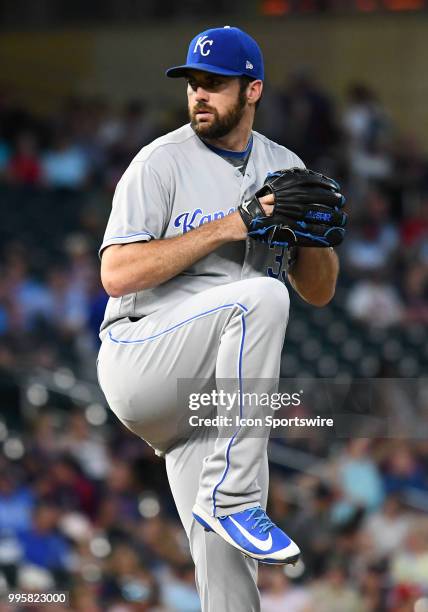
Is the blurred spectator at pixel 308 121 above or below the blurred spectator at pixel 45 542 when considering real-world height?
above

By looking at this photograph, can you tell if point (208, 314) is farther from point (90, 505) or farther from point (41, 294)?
point (41, 294)

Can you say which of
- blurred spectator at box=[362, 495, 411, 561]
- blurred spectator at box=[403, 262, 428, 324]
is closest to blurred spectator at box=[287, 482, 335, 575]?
blurred spectator at box=[362, 495, 411, 561]

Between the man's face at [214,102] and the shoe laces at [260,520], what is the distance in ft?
3.24

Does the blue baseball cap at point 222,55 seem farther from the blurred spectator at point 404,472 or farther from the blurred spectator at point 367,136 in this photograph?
the blurred spectator at point 367,136

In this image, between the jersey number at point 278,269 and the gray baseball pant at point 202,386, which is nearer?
the gray baseball pant at point 202,386

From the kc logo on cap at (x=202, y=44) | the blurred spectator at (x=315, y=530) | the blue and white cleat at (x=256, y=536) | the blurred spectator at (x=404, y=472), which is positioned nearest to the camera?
the blue and white cleat at (x=256, y=536)

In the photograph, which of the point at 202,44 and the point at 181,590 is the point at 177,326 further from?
the point at 181,590

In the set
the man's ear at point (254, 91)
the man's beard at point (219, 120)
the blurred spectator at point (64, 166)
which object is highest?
the man's ear at point (254, 91)

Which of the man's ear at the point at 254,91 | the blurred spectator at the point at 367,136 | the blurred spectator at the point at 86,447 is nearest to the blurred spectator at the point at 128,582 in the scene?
the blurred spectator at the point at 86,447

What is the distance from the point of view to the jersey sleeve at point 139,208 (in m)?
3.05

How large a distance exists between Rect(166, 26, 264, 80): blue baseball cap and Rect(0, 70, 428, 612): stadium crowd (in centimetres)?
357

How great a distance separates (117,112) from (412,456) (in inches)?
251

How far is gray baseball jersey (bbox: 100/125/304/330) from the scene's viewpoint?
10.1 ft

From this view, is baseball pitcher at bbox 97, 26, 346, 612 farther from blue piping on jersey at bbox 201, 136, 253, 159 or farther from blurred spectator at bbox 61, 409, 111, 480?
blurred spectator at bbox 61, 409, 111, 480
